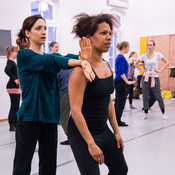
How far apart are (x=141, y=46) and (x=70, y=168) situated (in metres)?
8.02

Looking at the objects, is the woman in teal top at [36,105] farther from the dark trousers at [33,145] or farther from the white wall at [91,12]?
the white wall at [91,12]

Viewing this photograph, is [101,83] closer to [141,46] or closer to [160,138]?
[160,138]

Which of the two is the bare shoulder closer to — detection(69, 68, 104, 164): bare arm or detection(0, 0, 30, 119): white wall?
detection(69, 68, 104, 164): bare arm

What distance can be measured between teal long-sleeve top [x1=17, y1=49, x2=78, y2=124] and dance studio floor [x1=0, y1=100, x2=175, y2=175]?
4.13 feet

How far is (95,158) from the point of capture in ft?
5.06

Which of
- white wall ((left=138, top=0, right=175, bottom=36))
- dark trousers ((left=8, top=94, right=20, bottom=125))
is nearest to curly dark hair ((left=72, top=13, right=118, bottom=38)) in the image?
dark trousers ((left=8, top=94, right=20, bottom=125))

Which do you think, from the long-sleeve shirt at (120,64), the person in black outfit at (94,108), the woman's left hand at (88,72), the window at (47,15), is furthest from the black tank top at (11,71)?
the woman's left hand at (88,72)

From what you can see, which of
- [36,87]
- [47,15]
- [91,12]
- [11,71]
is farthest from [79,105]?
[47,15]

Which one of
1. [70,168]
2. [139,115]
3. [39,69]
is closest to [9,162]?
[70,168]

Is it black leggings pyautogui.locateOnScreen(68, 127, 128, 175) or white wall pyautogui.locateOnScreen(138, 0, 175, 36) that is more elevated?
white wall pyautogui.locateOnScreen(138, 0, 175, 36)

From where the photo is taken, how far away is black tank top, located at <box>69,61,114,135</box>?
1.58m

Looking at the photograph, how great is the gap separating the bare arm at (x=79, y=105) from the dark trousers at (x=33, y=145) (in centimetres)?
51

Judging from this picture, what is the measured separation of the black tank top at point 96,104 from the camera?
1584 millimetres

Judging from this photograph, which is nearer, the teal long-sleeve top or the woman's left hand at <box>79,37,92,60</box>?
the woman's left hand at <box>79,37,92,60</box>
